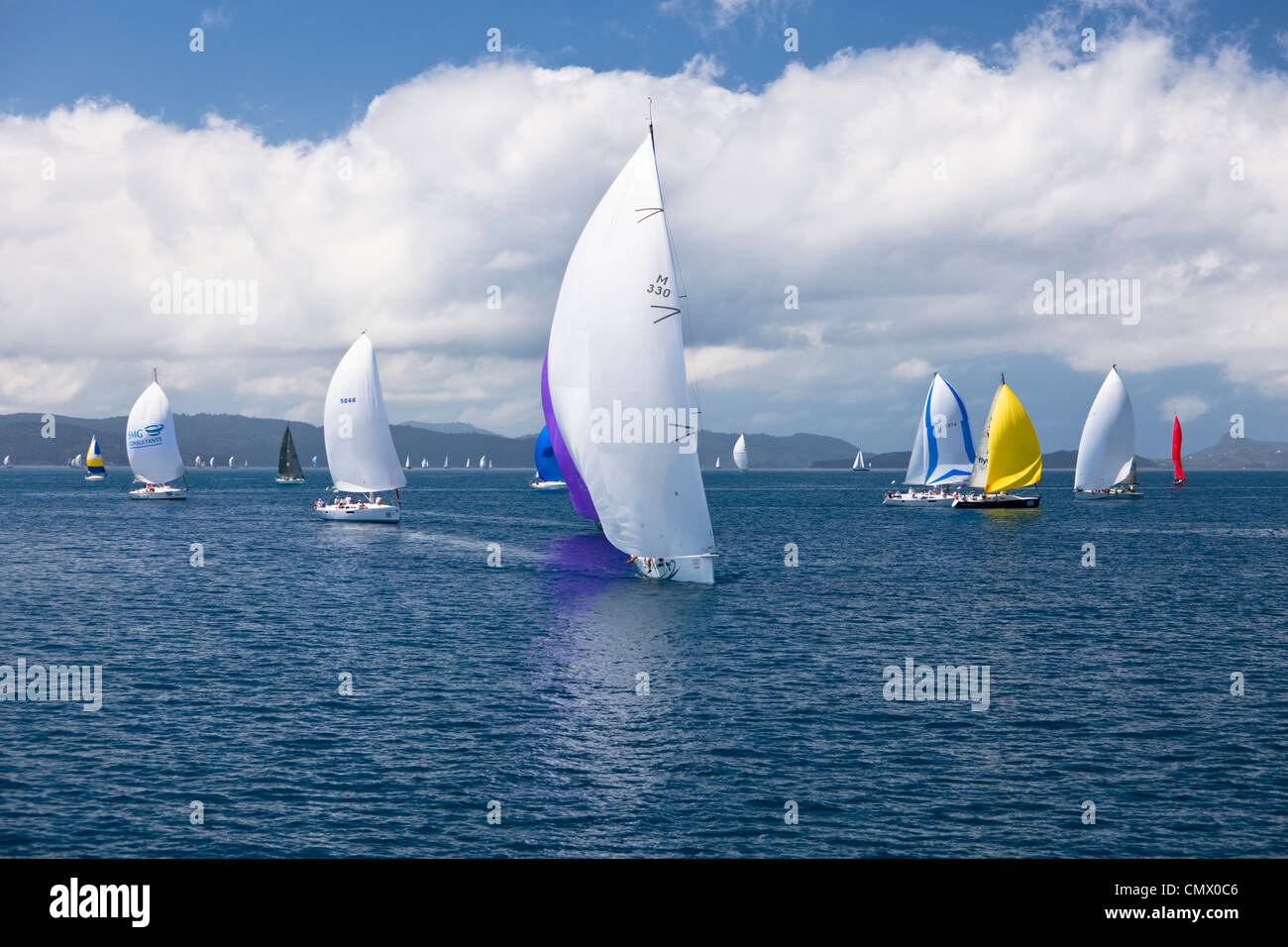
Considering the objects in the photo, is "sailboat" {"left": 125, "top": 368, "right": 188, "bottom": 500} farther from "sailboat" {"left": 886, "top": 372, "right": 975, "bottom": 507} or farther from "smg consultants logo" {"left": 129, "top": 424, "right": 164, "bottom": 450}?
"sailboat" {"left": 886, "top": 372, "right": 975, "bottom": 507}

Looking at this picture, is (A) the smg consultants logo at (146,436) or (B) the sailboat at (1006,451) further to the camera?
(A) the smg consultants logo at (146,436)

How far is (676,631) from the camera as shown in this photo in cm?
4412

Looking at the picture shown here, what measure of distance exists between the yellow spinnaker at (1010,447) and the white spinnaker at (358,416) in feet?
205

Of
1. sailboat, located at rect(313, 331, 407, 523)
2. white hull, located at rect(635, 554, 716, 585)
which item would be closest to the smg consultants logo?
sailboat, located at rect(313, 331, 407, 523)

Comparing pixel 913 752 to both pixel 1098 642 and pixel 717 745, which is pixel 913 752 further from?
pixel 1098 642

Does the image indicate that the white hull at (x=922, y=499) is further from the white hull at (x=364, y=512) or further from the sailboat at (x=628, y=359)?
the sailboat at (x=628, y=359)

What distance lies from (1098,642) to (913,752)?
1963cm

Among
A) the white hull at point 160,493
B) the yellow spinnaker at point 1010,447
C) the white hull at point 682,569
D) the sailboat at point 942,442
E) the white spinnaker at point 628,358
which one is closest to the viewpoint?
the white spinnaker at point 628,358

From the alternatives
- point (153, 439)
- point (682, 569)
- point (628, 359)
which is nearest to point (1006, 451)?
point (682, 569)

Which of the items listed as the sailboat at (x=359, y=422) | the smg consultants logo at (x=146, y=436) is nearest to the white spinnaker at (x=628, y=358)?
the sailboat at (x=359, y=422)

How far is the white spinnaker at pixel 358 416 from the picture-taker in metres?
92.1

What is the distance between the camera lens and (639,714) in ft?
102

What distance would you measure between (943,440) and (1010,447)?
42.8 feet
